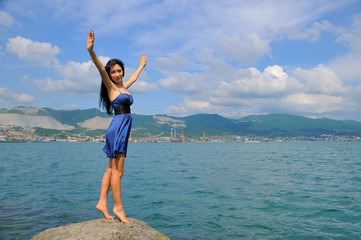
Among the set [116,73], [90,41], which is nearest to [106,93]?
[116,73]

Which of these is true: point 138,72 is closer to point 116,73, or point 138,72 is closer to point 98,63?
point 116,73

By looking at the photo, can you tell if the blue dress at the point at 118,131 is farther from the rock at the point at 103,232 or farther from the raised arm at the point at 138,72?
the rock at the point at 103,232

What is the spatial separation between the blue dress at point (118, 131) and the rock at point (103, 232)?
5.02 feet

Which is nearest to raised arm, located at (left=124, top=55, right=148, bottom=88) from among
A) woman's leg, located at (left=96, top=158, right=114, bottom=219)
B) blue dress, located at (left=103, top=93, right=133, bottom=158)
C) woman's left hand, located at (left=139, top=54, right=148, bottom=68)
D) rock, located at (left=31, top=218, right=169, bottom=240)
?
woman's left hand, located at (left=139, top=54, right=148, bottom=68)

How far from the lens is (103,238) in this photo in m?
5.03

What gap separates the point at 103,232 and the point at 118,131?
2.09m

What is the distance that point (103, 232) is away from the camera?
5.23 metres

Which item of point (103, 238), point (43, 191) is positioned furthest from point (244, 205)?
point (43, 191)

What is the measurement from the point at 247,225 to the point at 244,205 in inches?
135

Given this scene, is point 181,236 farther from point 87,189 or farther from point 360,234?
point 87,189

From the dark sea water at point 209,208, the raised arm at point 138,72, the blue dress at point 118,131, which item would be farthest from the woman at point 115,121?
the dark sea water at point 209,208

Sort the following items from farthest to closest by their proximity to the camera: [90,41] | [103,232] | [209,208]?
[209,208] → [103,232] → [90,41]

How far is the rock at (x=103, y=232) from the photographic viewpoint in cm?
513

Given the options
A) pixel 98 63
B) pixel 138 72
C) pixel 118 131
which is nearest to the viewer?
pixel 98 63
